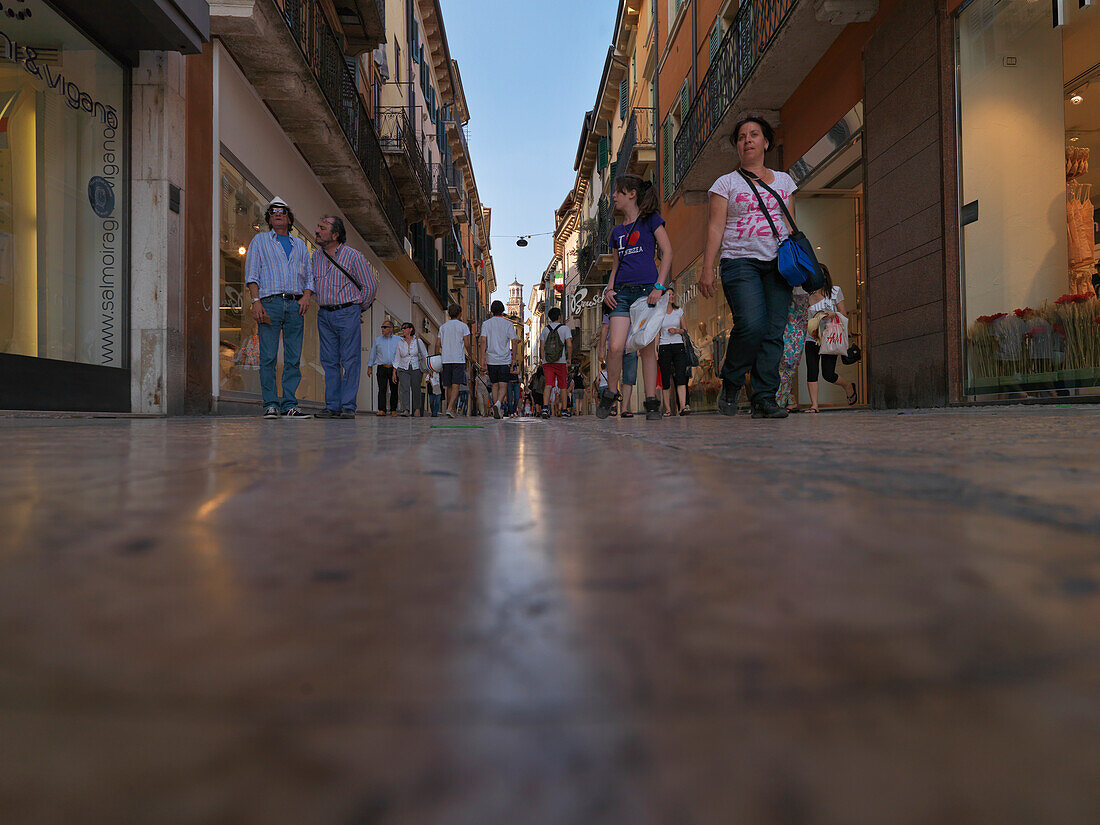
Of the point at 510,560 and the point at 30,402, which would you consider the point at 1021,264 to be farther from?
the point at 30,402

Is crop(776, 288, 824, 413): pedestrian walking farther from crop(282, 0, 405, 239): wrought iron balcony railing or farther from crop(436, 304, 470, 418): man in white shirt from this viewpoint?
crop(282, 0, 405, 239): wrought iron balcony railing

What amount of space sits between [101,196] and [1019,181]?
26.8 ft

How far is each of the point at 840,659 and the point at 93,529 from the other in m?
0.36

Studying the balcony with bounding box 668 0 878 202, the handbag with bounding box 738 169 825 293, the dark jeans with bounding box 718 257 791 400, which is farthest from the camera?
the balcony with bounding box 668 0 878 202

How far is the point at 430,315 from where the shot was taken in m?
28.4

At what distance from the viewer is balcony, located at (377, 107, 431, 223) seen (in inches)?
688

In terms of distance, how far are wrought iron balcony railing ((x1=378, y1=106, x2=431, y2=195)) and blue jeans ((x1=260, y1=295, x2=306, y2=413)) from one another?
35.9ft

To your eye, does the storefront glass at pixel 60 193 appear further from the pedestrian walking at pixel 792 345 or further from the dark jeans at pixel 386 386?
the dark jeans at pixel 386 386

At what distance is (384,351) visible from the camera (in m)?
13.7

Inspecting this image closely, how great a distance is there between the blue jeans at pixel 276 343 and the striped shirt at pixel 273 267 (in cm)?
15

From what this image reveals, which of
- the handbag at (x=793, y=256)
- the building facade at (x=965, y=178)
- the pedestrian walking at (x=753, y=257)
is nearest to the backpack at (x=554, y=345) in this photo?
the building facade at (x=965, y=178)

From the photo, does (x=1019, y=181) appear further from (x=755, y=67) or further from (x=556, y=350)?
(x=556, y=350)

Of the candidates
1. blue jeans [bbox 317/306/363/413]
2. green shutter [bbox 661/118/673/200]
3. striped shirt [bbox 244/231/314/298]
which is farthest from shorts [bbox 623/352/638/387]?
green shutter [bbox 661/118/673/200]

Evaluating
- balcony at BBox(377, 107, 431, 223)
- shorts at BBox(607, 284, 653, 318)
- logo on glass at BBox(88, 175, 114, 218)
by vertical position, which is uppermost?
balcony at BBox(377, 107, 431, 223)
